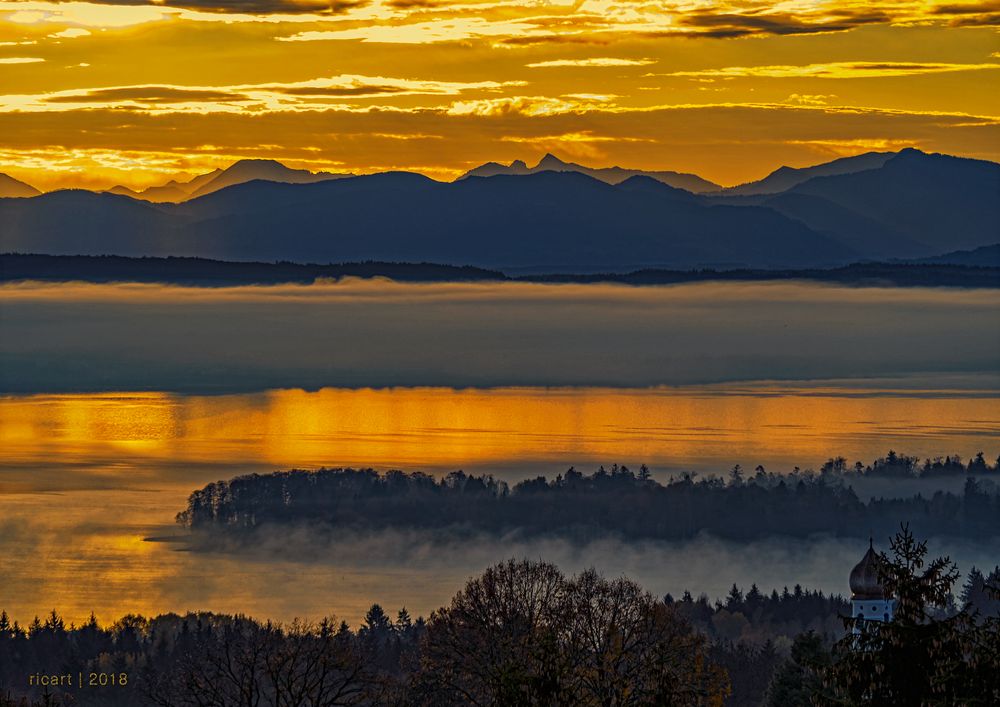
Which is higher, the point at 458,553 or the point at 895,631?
the point at 895,631

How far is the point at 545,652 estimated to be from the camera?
103 feet

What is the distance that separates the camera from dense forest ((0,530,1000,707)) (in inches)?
1065

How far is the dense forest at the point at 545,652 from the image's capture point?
27047mm

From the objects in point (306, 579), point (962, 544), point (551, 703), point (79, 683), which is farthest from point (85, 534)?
point (551, 703)

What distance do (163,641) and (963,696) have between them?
9050 cm

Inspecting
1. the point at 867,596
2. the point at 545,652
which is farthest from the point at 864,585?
the point at 545,652

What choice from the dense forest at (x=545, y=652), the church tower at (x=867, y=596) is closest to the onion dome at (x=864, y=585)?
the church tower at (x=867, y=596)

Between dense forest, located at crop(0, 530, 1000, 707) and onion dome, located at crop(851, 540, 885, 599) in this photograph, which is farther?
onion dome, located at crop(851, 540, 885, 599)

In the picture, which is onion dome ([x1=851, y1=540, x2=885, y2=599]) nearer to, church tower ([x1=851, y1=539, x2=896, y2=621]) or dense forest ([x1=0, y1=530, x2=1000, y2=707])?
church tower ([x1=851, y1=539, x2=896, y2=621])

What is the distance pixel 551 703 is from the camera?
104ft

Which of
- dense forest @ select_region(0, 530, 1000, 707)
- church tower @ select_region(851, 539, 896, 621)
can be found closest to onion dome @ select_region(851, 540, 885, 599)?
church tower @ select_region(851, 539, 896, 621)

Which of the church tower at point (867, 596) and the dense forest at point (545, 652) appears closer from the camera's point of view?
the dense forest at point (545, 652)

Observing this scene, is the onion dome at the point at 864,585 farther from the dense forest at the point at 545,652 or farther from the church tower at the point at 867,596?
the dense forest at the point at 545,652

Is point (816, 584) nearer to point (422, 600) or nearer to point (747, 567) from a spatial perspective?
point (747, 567)
